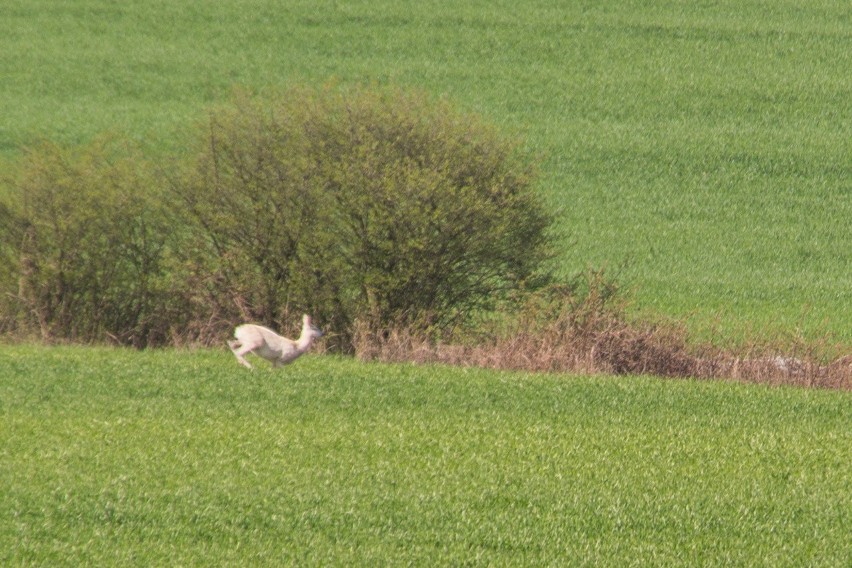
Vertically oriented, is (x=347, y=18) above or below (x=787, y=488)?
above

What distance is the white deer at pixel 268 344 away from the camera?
49.0 ft

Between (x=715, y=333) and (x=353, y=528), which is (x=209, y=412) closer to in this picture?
(x=353, y=528)

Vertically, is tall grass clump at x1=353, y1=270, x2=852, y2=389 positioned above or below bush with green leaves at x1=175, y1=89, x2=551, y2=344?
below

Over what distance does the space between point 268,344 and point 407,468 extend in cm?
465

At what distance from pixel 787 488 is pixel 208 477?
465 centimetres

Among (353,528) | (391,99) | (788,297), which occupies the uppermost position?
(391,99)

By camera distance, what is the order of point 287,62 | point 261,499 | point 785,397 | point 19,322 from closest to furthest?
point 261,499 → point 785,397 → point 19,322 → point 287,62

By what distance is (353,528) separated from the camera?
9250 millimetres

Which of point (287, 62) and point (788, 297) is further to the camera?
point (287, 62)

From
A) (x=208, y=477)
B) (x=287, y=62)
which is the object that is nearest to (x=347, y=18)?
(x=287, y=62)

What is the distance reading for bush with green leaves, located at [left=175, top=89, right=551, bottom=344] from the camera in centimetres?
1784

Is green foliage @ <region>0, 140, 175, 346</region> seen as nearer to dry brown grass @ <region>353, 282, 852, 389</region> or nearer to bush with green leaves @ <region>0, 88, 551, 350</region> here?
bush with green leaves @ <region>0, 88, 551, 350</region>

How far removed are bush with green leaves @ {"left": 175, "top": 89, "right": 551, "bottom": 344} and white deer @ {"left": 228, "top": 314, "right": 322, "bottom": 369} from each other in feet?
8.58

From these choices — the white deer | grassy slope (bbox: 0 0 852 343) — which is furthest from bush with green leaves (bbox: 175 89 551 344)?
grassy slope (bbox: 0 0 852 343)
